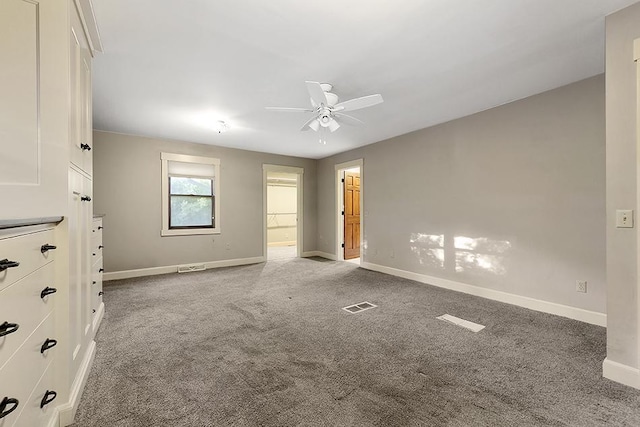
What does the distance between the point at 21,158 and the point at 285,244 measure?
8.50 m

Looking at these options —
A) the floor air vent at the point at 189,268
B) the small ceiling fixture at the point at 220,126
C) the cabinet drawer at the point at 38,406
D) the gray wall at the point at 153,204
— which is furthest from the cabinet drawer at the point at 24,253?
the floor air vent at the point at 189,268

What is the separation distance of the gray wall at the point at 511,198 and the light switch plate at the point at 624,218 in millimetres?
1211

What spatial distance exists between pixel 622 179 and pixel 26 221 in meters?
3.21

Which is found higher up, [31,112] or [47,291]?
[31,112]

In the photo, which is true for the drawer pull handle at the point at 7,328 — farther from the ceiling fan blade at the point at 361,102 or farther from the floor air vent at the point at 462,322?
the floor air vent at the point at 462,322

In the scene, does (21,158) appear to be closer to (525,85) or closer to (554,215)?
(525,85)

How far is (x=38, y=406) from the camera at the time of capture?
118 centimetres

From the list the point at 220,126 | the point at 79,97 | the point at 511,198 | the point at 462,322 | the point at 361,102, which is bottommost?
the point at 462,322

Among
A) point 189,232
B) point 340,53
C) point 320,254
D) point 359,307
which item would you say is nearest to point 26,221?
point 340,53

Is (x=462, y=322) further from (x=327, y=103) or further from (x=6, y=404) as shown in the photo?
(x=6, y=404)

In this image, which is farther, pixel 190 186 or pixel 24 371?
pixel 190 186

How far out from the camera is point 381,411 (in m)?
1.58

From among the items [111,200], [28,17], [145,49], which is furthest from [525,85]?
[111,200]

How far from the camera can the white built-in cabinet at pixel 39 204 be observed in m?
0.99
